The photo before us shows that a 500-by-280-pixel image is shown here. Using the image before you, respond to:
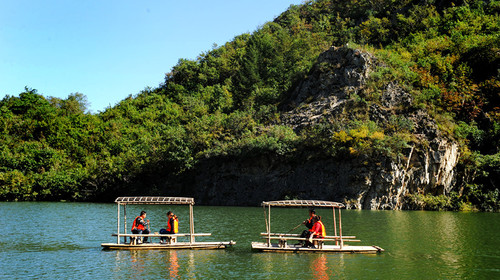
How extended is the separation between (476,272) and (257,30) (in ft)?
353

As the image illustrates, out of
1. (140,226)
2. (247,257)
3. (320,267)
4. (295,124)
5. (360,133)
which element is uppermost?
(295,124)

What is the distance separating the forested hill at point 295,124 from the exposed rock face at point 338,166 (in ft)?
1.13

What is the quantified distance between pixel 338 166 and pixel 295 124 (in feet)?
44.6

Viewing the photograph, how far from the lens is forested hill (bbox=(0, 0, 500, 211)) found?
59.8 metres

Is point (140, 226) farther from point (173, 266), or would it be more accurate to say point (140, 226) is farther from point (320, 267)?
point (320, 267)

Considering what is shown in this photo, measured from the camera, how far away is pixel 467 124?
64.2 meters

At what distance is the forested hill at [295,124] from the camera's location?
59.8 m

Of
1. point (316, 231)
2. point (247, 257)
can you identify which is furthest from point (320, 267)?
point (316, 231)

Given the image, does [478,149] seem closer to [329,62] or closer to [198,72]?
[329,62]

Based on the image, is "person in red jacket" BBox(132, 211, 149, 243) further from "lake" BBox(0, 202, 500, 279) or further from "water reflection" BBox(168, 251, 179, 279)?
"water reflection" BBox(168, 251, 179, 279)

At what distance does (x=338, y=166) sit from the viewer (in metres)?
59.9

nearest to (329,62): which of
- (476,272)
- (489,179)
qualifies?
(489,179)

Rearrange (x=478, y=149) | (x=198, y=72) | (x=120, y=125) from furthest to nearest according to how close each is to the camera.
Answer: (x=198, y=72) → (x=120, y=125) → (x=478, y=149)

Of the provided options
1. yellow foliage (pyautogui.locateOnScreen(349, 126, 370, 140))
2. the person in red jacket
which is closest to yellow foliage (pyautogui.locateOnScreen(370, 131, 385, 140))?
yellow foliage (pyautogui.locateOnScreen(349, 126, 370, 140))
